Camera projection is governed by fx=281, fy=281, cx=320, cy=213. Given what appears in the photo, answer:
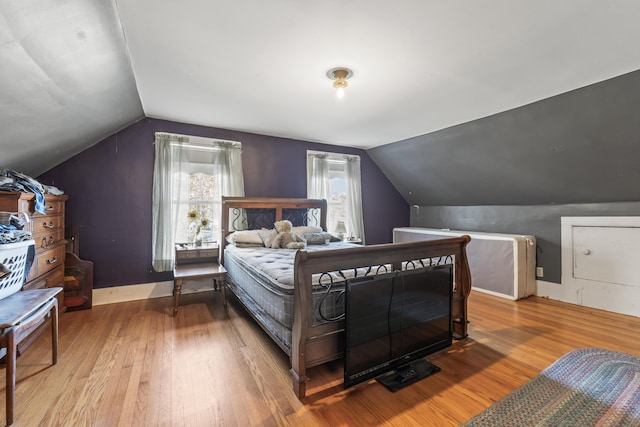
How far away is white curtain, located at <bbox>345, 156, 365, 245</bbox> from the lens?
200 inches

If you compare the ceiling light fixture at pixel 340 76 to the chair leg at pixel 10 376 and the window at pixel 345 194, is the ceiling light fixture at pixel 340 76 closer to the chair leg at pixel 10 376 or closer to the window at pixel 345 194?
the window at pixel 345 194

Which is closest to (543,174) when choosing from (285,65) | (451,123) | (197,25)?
(451,123)

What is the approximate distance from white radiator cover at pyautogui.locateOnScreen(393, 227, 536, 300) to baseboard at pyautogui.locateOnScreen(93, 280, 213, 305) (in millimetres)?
3999

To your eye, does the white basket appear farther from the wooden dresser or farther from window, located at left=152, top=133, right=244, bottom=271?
window, located at left=152, top=133, right=244, bottom=271

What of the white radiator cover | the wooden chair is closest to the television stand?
the wooden chair

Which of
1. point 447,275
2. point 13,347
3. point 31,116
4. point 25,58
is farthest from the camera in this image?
point 447,275

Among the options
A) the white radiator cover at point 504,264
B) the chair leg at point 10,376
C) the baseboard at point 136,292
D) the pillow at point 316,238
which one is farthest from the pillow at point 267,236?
the white radiator cover at point 504,264

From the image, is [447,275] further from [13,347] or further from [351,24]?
[13,347]

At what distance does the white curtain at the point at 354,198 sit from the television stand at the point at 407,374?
120 inches

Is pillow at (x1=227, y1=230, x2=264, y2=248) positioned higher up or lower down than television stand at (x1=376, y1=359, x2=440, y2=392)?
higher up

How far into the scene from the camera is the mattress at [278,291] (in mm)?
1917

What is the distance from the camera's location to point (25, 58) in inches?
64.9

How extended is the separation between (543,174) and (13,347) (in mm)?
5031

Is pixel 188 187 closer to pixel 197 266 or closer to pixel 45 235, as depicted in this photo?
pixel 197 266
